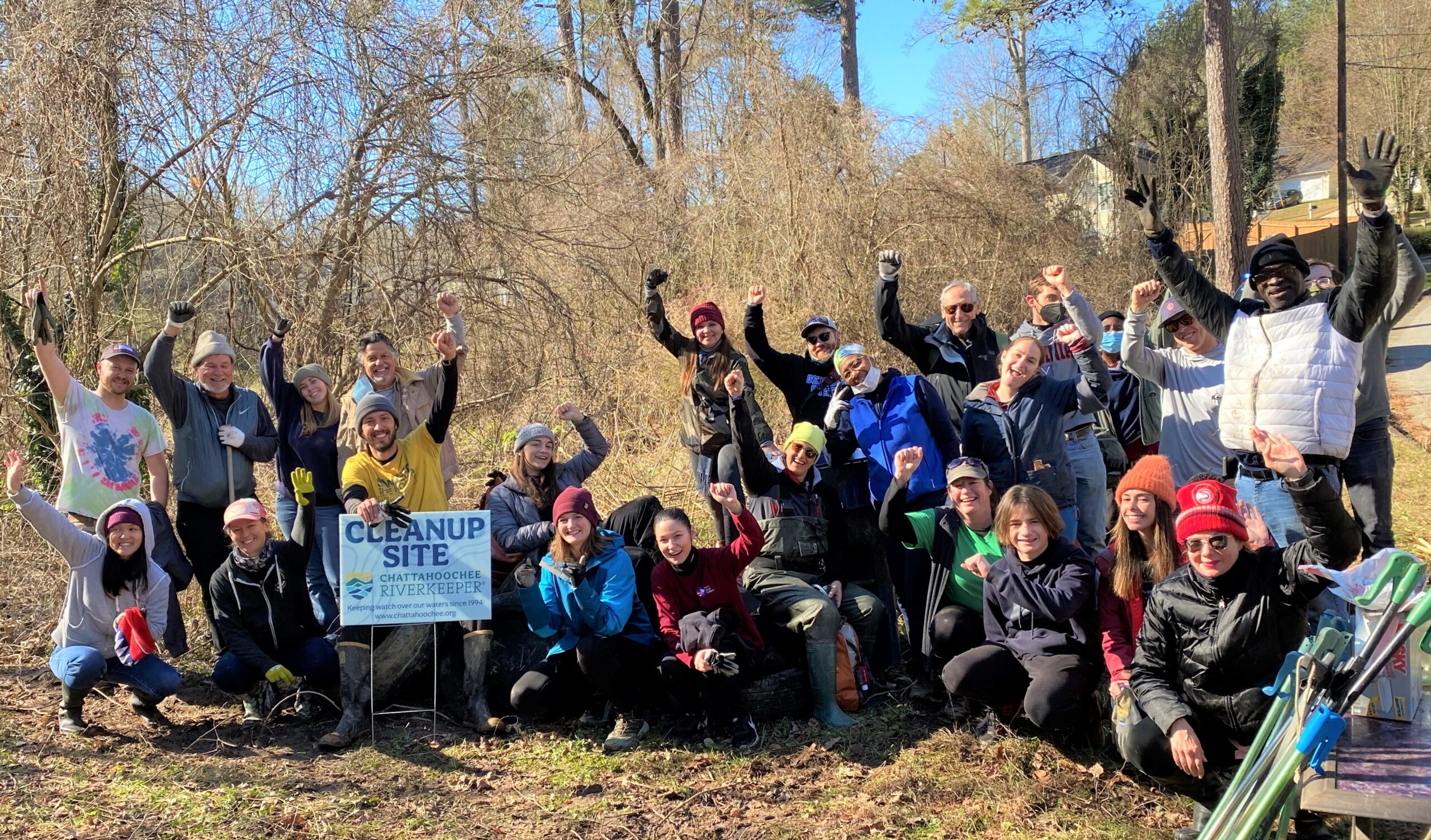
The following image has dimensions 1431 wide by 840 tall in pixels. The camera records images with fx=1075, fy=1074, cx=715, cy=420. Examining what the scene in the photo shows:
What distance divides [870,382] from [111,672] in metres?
4.25

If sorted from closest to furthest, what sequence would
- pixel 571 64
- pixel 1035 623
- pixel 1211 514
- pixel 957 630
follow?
pixel 1211 514
pixel 1035 623
pixel 957 630
pixel 571 64

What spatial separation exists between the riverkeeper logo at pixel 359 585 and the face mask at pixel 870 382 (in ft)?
9.18

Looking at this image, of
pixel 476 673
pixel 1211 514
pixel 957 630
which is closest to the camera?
pixel 1211 514

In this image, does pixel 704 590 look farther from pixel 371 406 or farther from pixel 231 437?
pixel 231 437

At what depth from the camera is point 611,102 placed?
18859 millimetres

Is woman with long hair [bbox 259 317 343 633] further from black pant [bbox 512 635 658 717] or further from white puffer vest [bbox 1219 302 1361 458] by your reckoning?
white puffer vest [bbox 1219 302 1361 458]

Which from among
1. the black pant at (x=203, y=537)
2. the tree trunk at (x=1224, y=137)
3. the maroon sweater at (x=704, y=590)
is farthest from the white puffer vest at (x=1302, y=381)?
the tree trunk at (x=1224, y=137)

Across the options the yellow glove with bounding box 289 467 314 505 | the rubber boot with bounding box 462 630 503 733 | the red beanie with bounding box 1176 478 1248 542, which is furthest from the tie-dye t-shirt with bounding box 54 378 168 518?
the red beanie with bounding box 1176 478 1248 542

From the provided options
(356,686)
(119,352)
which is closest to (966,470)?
(356,686)

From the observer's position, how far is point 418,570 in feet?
18.3

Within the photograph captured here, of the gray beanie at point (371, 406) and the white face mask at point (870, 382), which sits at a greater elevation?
the white face mask at point (870, 382)

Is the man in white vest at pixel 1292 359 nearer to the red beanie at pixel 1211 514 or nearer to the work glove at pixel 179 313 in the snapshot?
the red beanie at pixel 1211 514

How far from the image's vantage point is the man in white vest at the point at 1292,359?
4.48 m

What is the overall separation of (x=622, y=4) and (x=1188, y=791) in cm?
1727
